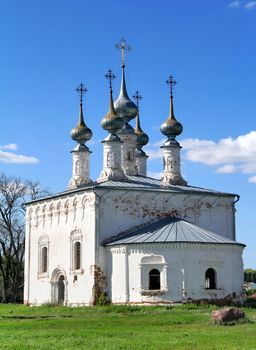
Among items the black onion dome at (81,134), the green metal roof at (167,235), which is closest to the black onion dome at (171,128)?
the black onion dome at (81,134)

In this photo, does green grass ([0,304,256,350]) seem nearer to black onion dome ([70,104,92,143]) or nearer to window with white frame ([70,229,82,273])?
window with white frame ([70,229,82,273])

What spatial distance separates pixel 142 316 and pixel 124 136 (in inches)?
522

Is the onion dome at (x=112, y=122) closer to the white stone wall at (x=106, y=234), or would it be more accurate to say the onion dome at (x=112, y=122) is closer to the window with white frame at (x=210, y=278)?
the white stone wall at (x=106, y=234)

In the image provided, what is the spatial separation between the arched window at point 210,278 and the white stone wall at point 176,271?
18cm

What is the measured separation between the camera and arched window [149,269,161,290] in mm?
26969

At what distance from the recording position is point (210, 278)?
27.5 meters

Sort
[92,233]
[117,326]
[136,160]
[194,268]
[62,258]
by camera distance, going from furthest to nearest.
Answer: [136,160]
[62,258]
[92,233]
[194,268]
[117,326]

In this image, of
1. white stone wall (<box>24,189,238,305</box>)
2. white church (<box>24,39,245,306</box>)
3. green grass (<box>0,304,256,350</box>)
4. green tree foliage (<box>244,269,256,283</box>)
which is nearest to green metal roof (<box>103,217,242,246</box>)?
white church (<box>24,39,245,306</box>)

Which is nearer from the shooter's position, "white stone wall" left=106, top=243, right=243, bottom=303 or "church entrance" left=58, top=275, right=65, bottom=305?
"white stone wall" left=106, top=243, right=243, bottom=303

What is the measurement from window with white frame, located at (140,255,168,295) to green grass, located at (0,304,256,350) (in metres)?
2.72

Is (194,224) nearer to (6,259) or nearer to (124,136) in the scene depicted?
(124,136)

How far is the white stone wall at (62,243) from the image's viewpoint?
28.8 m

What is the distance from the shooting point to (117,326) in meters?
18.6

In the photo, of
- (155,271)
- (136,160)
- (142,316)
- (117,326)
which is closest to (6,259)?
(136,160)
